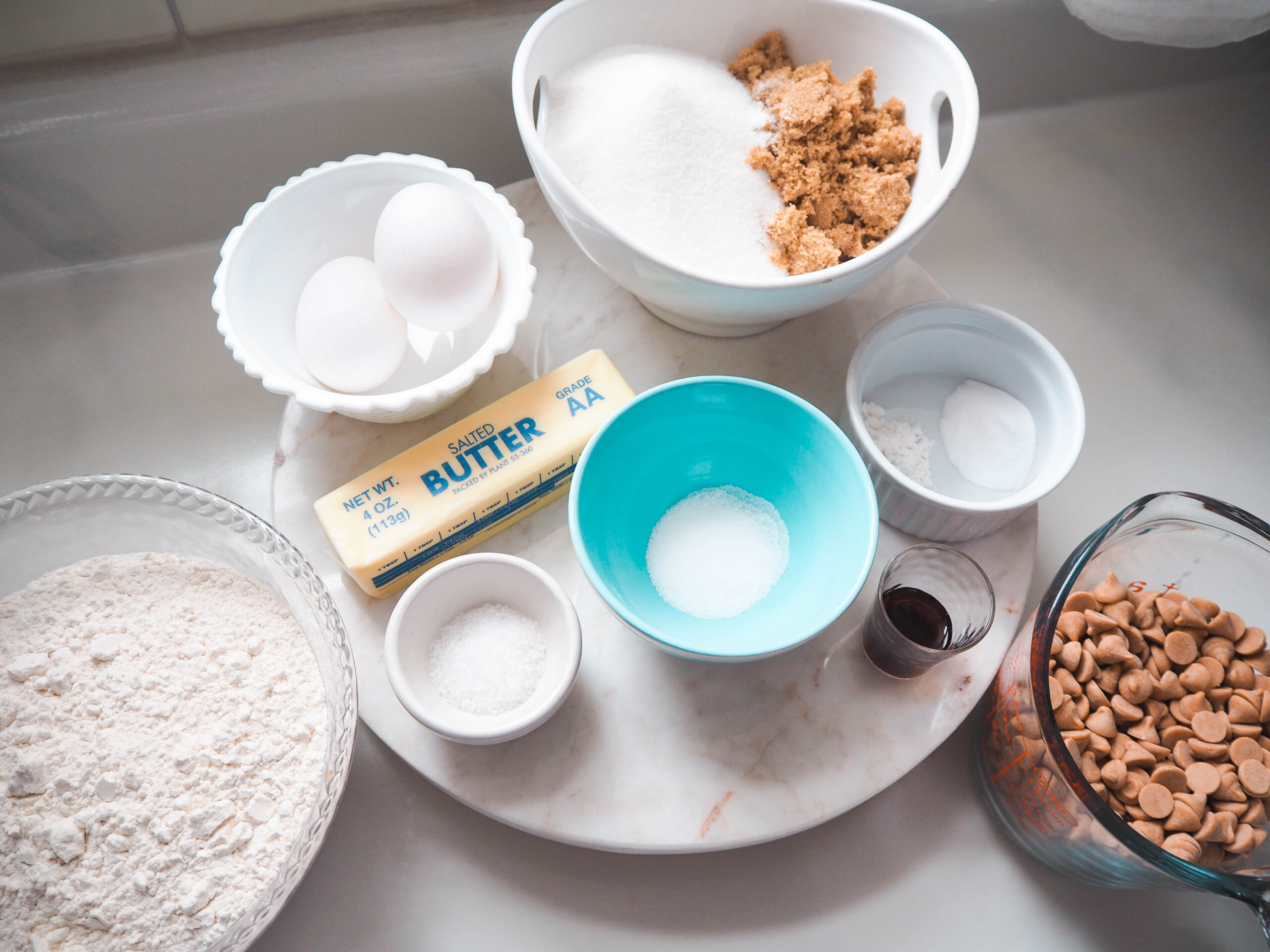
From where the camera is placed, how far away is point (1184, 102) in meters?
1.13

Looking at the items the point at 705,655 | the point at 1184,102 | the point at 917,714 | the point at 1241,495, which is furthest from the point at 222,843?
the point at 1184,102

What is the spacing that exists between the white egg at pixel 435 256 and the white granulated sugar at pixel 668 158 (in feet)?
0.31

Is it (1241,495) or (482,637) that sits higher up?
(482,637)

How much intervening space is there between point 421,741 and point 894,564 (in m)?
0.41

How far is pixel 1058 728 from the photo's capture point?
0.64 meters

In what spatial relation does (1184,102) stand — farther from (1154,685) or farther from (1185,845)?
(1185,845)

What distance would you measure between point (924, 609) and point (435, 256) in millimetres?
495

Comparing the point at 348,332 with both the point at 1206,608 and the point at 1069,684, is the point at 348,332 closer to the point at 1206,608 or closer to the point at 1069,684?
the point at 1069,684

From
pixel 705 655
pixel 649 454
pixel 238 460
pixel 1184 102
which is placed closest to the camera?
pixel 705 655

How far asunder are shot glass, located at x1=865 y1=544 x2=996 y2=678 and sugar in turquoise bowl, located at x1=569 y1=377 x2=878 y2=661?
7 centimetres

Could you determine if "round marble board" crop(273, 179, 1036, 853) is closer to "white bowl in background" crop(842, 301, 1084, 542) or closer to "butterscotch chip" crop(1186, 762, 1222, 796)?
"white bowl in background" crop(842, 301, 1084, 542)

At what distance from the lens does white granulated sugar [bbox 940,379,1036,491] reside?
0.75 metres

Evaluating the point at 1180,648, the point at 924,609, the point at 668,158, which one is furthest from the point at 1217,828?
the point at 668,158

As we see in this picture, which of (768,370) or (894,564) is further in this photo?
(768,370)
